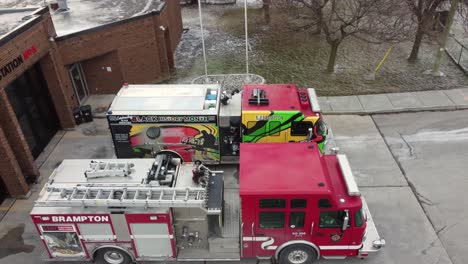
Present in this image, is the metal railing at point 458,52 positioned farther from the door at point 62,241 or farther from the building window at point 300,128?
the door at point 62,241

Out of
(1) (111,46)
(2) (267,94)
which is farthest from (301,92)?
(1) (111,46)

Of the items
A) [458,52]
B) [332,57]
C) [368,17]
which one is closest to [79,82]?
[332,57]

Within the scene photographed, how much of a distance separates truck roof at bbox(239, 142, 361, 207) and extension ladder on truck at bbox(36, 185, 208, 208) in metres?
1.43

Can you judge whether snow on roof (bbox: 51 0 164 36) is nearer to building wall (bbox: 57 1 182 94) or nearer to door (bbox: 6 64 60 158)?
building wall (bbox: 57 1 182 94)

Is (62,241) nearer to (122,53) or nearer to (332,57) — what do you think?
(122,53)

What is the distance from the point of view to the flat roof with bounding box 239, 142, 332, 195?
10234 mm

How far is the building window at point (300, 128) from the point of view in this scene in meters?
14.4

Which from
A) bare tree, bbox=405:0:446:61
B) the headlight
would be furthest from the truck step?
bare tree, bbox=405:0:446:61

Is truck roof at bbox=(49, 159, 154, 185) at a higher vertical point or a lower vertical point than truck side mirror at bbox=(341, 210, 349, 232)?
higher

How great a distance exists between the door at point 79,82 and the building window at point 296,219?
48.9 feet

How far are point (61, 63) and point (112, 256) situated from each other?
10.7 m

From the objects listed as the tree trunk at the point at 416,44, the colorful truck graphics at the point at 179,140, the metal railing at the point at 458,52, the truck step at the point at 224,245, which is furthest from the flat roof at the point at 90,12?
the metal railing at the point at 458,52

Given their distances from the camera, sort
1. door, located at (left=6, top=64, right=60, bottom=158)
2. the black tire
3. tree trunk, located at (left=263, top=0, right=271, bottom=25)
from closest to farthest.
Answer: the black tire → door, located at (left=6, top=64, right=60, bottom=158) → tree trunk, located at (left=263, top=0, right=271, bottom=25)

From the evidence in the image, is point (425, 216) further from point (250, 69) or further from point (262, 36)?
point (262, 36)
